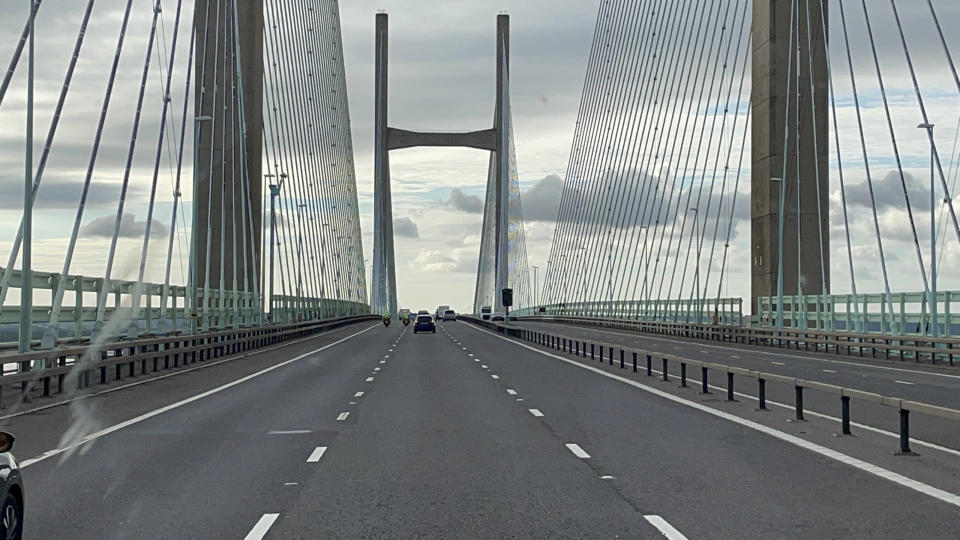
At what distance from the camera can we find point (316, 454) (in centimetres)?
1453

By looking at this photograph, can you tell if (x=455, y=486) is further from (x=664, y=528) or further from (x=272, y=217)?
(x=272, y=217)

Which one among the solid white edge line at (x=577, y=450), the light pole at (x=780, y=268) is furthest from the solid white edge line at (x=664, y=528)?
the light pole at (x=780, y=268)

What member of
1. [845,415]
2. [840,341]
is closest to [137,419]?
[845,415]

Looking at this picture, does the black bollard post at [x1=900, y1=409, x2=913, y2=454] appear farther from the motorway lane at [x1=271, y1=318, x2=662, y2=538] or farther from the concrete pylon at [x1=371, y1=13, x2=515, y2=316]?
the concrete pylon at [x1=371, y1=13, x2=515, y2=316]

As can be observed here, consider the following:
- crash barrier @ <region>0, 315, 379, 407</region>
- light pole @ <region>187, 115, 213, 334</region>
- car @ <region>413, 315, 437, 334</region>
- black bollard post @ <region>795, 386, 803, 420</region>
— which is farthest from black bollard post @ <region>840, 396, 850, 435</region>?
car @ <region>413, 315, 437, 334</region>

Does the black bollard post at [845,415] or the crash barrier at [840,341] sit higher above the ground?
the crash barrier at [840,341]

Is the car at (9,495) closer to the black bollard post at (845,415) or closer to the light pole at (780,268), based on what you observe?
the black bollard post at (845,415)

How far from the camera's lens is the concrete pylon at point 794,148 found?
2293 inches

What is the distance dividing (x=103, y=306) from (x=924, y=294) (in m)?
25.8

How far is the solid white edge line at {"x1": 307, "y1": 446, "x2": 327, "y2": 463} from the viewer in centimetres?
1395

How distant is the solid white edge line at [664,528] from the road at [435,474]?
2cm

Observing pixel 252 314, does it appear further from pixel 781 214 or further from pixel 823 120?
pixel 823 120

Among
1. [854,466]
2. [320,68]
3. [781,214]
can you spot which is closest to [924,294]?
[781,214]

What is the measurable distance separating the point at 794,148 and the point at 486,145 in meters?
57.1
